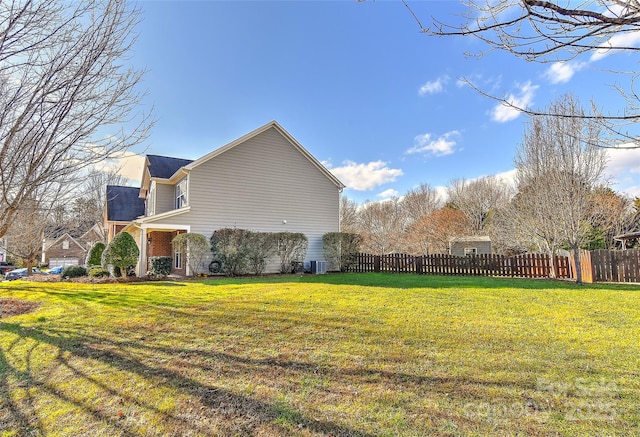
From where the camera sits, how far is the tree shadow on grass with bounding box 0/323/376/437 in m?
2.63

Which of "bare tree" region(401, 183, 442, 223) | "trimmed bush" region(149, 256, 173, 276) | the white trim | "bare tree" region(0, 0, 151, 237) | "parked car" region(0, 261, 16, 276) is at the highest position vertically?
"bare tree" region(401, 183, 442, 223)

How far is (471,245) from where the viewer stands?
84.2 ft

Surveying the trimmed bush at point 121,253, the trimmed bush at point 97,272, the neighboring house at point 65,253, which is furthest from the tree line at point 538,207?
the neighboring house at point 65,253

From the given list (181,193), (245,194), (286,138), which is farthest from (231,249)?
(286,138)

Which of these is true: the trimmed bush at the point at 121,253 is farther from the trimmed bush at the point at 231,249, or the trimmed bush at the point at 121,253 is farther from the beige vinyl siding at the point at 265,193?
the trimmed bush at the point at 231,249

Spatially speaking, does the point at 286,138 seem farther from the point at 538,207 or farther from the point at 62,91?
the point at 62,91

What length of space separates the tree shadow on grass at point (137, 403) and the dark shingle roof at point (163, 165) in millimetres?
16109

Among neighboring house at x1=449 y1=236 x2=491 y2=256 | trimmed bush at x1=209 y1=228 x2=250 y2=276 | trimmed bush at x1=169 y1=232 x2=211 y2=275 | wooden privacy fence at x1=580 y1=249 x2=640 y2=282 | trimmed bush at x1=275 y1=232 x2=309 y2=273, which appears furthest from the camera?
neighboring house at x1=449 y1=236 x2=491 y2=256

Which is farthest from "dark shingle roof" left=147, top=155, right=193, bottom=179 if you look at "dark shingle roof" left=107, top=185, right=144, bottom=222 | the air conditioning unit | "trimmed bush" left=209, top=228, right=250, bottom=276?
the air conditioning unit

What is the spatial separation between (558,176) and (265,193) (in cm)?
1314

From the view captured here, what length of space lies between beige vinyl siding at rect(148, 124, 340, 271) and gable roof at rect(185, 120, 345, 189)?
174mm

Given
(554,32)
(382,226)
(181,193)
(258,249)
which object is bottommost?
(258,249)

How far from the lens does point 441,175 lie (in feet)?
124

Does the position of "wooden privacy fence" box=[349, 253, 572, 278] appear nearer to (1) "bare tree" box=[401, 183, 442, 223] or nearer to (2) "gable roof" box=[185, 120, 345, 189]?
(2) "gable roof" box=[185, 120, 345, 189]
